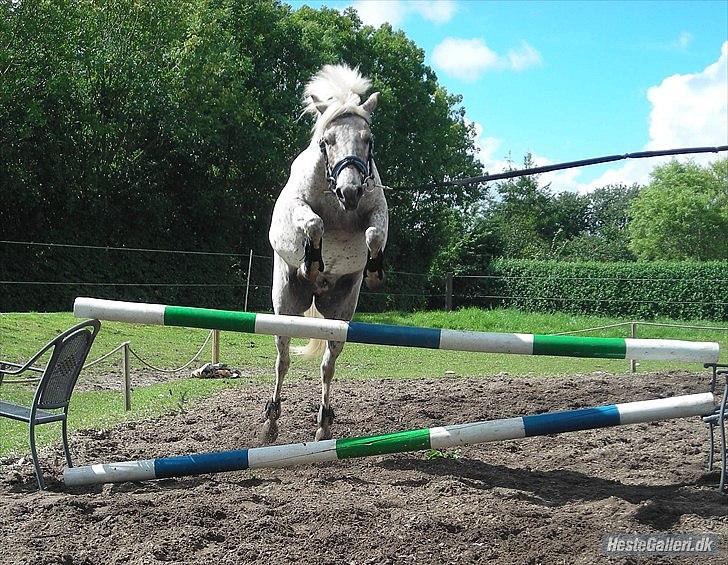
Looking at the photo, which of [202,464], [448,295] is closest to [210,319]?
[202,464]

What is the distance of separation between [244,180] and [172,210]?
3230 millimetres

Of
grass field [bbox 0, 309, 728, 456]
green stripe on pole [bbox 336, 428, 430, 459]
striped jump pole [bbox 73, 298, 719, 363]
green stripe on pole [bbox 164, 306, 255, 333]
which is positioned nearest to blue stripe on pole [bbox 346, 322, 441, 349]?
striped jump pole [bbox 73, 298, 719, 363]

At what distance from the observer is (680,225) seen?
50469 millimetres

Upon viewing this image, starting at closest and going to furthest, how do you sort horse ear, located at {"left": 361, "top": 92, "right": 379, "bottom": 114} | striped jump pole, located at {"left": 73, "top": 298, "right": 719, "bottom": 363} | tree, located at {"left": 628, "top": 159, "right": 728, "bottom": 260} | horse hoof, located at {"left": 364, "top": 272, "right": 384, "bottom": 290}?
1. striped jump pole, located at {"left": 73, "top": 298, "right": 719, "bottom": 363}
2. horse hoof, located at {"left": 364, "top": 272, "right": 384, "bottom": 290}
3. horse ear, located at {"left": 361, "top": 92, "right": 379, "bottom": 114}
4. tree, located at {"left": 628, "top": 159, "right": 728, "bottom": 260}

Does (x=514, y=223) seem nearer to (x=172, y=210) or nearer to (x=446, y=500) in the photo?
(x=172, y=210)

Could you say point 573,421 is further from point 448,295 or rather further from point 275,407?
point 448,295

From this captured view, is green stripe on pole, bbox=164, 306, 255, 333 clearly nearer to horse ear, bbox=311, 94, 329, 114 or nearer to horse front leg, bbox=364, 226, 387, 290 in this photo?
horse front leg, bbox=364, 226, 387, 290

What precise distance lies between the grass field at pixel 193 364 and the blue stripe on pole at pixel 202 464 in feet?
8.31

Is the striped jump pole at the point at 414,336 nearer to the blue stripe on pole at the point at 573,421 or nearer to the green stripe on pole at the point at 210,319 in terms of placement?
the green stripe on pole at the point at 210,319

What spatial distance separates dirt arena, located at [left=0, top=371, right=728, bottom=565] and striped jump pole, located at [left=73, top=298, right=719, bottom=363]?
29.9 inches

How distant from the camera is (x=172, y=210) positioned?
24734 millimetres

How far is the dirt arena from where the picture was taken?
11.1 ft

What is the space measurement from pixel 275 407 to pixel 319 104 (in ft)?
7.85

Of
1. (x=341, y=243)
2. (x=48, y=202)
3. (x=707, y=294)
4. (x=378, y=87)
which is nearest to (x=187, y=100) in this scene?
(x=48, y=202)
